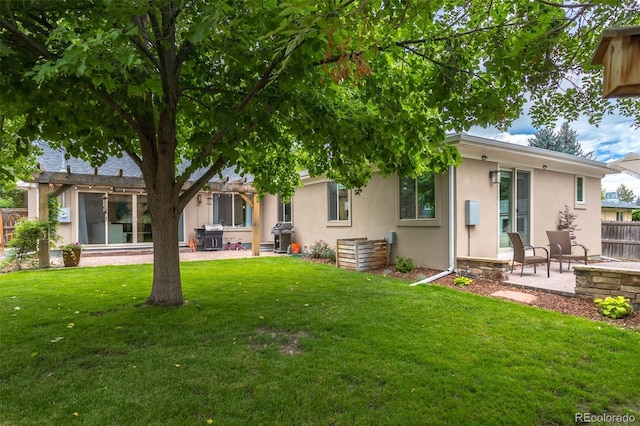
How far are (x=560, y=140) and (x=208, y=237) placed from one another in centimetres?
2281

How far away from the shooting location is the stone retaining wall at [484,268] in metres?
6.67

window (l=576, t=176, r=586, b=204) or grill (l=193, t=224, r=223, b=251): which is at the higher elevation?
window (l=576, t=176, r=586, b=204)

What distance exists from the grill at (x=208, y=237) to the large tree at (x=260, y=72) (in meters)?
8.53

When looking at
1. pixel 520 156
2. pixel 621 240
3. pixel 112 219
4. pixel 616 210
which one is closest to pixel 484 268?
pixel 520 156

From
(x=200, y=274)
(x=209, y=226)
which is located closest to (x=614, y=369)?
(x=200, y=274)

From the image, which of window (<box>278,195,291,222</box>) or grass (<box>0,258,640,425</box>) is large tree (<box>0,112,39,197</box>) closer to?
grass (<box>0,258,640,425</box>)

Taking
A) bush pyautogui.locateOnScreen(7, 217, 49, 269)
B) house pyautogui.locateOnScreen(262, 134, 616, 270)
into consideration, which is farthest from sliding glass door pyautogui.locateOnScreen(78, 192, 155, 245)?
house pyautogui.locateOnScreen(262, 134, 616, 270)

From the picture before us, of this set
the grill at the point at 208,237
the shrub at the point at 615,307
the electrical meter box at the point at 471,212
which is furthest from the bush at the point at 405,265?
the grill at the point at 208,237

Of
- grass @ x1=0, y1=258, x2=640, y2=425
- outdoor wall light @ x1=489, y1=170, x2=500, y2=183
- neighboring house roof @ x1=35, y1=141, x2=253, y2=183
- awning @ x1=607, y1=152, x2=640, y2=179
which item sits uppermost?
neighboring house roof @ x1=35, y1=141, x2=253, y2=183

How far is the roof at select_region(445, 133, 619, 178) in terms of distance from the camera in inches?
293

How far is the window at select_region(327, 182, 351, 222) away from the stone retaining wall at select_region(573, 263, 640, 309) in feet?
20.8

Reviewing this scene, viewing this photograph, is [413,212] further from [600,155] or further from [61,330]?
[600,155]

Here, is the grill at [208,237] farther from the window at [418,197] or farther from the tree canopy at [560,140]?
the tree canopy at [560,140]

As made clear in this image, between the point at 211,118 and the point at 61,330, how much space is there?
2.98 m
